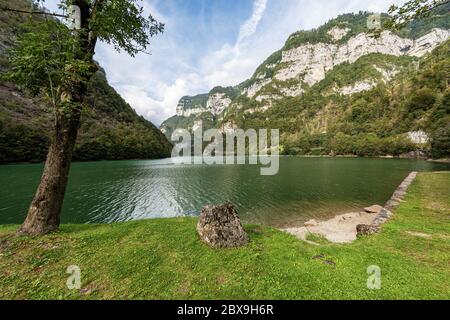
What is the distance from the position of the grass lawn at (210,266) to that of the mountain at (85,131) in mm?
36244

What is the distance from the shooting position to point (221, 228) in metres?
7.75

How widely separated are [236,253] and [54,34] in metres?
9.88

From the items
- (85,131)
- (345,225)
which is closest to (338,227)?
(345,225)

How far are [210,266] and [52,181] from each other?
22.9 ft

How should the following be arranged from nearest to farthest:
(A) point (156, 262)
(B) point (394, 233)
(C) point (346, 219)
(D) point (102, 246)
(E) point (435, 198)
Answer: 1. (A) point (156, 262)
2. (D) point (102, 246)
3. (B) point (394, 233)
4. (E) point (435, 198)
5. (C) point (346, 219)

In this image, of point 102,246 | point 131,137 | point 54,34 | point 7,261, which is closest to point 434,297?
point 102,246

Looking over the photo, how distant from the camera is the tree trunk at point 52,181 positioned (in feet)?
25.2

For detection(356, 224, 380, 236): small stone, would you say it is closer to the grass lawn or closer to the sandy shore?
the grass lawn

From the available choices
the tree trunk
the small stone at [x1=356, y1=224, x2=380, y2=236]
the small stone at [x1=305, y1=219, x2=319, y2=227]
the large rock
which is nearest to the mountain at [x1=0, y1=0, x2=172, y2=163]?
the tree trunk

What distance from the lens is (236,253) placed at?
23.2 feet

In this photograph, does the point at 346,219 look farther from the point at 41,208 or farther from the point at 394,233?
the point at 41,208

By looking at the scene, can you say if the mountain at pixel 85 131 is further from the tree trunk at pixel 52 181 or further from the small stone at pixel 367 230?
the small stone at pixel 367 230

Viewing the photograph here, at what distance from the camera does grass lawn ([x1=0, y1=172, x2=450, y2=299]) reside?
507 cm
